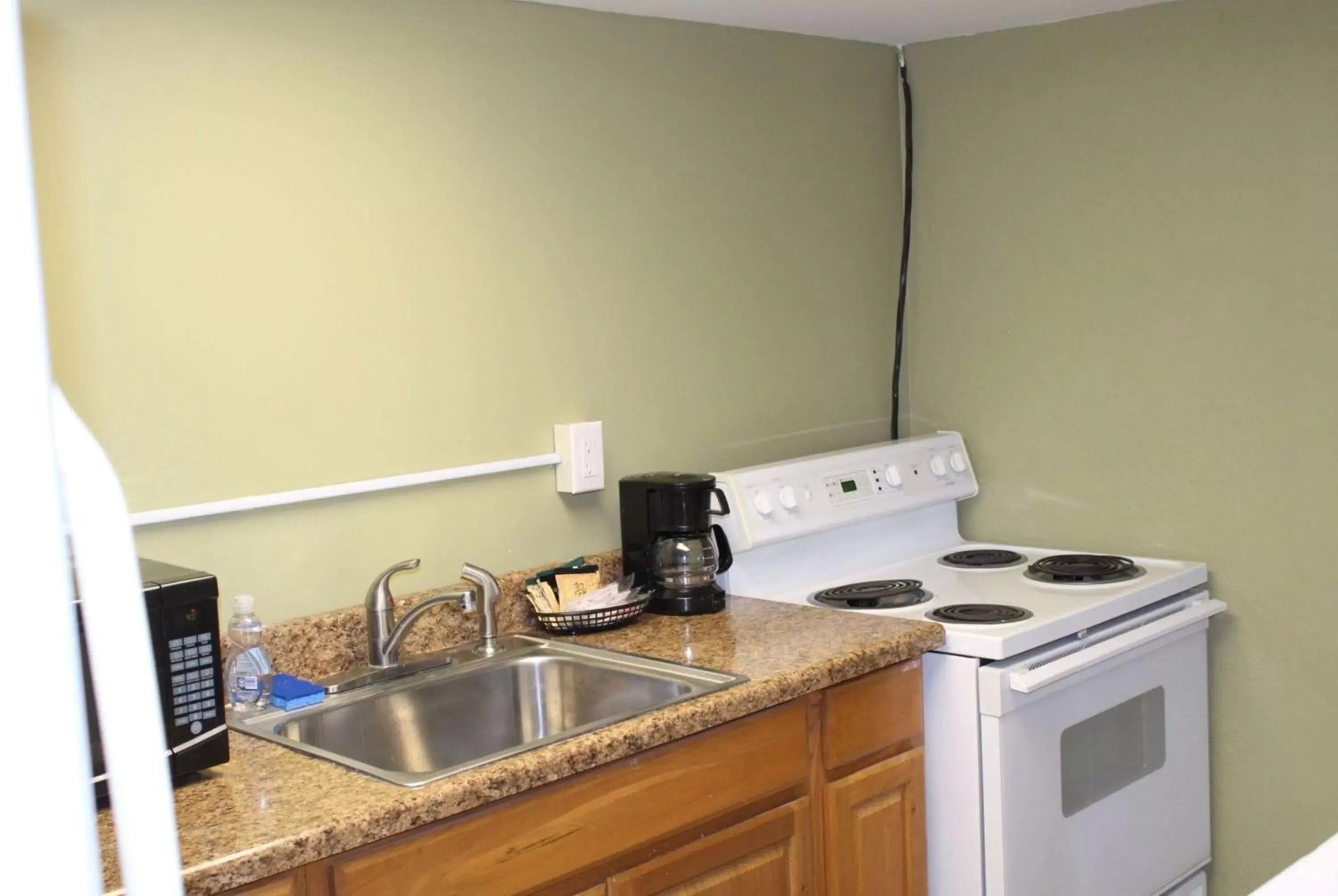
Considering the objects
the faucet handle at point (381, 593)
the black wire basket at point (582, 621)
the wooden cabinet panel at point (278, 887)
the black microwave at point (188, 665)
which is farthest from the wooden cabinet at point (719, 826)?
the faucet handle at point (381, 593)

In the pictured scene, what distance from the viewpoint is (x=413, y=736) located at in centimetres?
196

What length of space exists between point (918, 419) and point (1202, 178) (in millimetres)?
822

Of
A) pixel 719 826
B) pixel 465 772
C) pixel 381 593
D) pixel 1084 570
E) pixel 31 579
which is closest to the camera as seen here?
pixel 31 579

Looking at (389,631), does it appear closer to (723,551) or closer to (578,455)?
(578,455)

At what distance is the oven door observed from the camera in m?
2.11

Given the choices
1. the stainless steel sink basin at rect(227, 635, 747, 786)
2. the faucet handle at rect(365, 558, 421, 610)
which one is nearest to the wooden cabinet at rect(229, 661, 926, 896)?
the stainless steel sink basin at rect(227, 635, 747, 786)

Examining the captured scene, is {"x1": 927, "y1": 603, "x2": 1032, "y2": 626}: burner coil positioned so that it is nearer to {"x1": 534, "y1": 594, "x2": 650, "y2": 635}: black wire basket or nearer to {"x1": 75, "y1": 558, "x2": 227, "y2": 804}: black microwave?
{"x1": 534, "y1": 594, "x2": 650, "y2": 635}: black wire basket

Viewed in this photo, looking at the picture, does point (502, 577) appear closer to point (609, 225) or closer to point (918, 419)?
point (609, 225)

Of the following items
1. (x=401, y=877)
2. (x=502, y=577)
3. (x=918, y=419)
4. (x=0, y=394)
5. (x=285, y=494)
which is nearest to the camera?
(x=0, y=394)

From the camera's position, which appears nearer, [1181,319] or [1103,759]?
[1103,759]

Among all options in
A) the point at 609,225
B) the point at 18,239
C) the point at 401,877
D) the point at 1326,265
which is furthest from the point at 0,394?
the point at 1326,265

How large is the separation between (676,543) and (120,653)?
189cm

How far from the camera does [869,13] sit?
2.60m

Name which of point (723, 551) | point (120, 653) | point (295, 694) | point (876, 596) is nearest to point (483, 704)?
point (295, 694)
